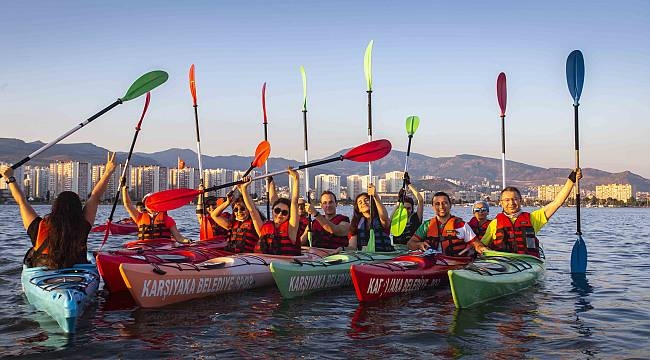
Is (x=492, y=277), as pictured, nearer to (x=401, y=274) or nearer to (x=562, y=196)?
(x=401, y=274)

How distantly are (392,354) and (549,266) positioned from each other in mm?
8650

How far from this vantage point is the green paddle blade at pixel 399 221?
9945 millimetres

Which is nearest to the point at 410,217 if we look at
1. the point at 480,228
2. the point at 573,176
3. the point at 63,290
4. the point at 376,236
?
the point at 480,228

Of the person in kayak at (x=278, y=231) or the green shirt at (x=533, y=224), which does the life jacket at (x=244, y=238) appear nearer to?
the person in kayak at (x=278, y=231)

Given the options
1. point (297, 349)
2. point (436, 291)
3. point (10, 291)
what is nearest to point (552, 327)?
point (436, 291)

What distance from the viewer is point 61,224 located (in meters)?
6.22

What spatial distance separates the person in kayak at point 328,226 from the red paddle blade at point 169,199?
204cm

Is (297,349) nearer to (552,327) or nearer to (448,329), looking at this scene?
(448,329)

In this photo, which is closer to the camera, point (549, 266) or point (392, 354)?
point (392, 354)

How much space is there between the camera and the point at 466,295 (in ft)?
23.5

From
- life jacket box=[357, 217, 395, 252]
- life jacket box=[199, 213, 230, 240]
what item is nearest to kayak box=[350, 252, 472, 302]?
life jacket box=[357, 217, 395, 252]

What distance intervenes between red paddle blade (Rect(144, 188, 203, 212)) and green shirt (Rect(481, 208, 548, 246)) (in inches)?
189

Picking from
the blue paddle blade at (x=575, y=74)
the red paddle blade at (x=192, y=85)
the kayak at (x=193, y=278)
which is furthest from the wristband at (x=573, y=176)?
the red paddle blade at (x=192, y=85)

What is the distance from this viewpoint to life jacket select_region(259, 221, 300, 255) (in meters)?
8.73
